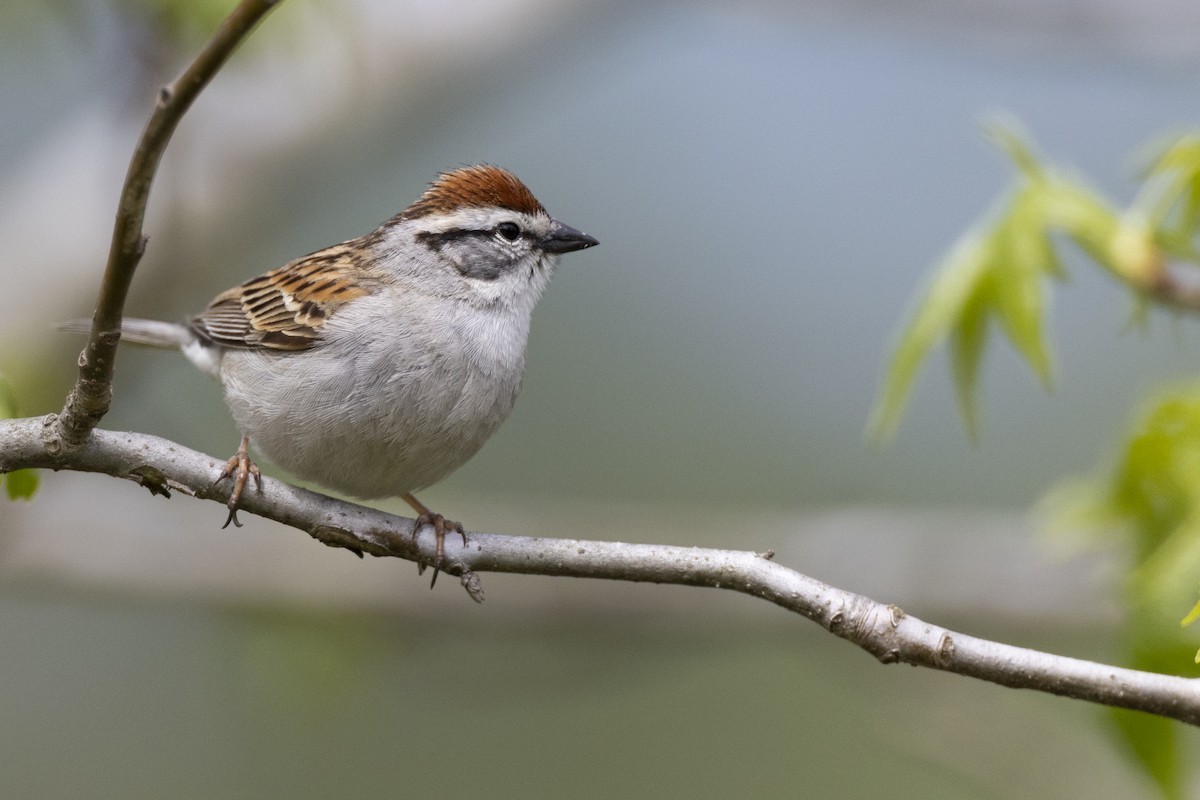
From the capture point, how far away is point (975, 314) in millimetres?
3146

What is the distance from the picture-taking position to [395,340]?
11.0ft

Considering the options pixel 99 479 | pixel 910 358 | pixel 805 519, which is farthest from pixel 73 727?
pixel 910 358

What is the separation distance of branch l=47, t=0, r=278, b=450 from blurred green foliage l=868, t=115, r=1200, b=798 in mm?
1812

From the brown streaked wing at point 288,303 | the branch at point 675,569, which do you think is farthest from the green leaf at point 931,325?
the brown streaked wing at point 288,303

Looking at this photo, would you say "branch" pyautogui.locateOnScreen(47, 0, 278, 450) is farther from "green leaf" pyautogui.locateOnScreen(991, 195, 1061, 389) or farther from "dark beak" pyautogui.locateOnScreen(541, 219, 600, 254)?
"green leaf" pyautogui.locateOnScreen(991, 195, 1061, 389)

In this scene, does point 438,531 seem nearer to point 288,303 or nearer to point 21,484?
point 21,484

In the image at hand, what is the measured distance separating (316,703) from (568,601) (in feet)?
4.02

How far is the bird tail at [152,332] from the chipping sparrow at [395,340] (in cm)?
1

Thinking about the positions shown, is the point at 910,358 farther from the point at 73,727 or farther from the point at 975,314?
the point at 73,727

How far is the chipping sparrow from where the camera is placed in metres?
3.23

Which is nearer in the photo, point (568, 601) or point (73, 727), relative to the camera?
point (568, 601)

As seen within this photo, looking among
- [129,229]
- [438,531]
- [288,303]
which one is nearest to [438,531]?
[438,531]

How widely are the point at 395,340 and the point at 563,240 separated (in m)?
0.73

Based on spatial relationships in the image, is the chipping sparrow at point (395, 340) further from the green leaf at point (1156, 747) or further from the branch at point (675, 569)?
the green leaf at point (1156, 747)
